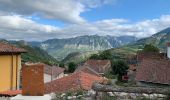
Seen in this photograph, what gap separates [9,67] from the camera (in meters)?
26.8

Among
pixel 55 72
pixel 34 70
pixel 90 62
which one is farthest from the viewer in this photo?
pixel 90 62

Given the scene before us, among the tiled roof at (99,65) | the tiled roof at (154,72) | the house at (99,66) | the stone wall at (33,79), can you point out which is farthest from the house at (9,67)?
the tiled roof at (99,65)

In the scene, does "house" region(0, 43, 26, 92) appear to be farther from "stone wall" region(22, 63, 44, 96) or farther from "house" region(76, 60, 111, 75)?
"house" region(76, 60, 111, 75)

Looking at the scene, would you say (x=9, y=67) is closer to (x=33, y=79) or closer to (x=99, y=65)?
(x=33, y=79)

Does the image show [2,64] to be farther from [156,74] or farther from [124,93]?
[156,74]

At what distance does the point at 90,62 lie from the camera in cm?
9762

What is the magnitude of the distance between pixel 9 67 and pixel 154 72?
2556cm

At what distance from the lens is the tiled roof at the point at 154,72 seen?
149 feet

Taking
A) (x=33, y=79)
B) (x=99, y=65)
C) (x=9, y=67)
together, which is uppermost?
(x=33, y=79)

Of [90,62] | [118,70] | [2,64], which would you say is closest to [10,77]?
[2,64]

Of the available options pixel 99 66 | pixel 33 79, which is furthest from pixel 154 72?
pixel 99 66

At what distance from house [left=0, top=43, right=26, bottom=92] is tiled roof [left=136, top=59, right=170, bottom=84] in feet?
71.8

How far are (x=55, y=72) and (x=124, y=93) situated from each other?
79.0 metres

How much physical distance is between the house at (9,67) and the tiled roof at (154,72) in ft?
71.8
